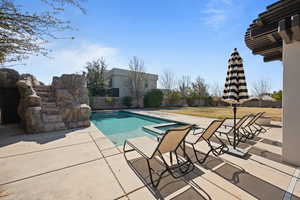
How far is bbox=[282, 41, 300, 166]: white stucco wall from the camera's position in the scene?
250 cm

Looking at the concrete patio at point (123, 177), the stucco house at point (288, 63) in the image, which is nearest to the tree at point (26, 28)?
the concrete patio at point (123, 177)

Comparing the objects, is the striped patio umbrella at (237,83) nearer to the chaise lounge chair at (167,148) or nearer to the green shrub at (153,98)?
the chaise lounge chair at (167,148)

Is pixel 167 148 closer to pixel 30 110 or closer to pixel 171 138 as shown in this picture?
pixel 171 138

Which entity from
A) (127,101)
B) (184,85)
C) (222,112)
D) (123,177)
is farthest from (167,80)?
(123,177)

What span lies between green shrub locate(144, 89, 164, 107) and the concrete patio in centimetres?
1432

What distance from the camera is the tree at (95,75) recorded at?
16438mm

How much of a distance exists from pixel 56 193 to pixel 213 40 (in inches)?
380

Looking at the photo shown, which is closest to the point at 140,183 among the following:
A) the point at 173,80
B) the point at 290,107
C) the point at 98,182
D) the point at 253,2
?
the point at 98,182

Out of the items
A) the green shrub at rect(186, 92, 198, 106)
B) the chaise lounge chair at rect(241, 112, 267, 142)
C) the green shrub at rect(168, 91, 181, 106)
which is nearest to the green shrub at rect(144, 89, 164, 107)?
the green shrub at rect(168, 91, 181, 106)

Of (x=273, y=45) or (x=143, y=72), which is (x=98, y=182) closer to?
(x=273, y=45)

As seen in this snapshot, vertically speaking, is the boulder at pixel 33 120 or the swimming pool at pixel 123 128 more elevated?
the boulder at pixel 33 120

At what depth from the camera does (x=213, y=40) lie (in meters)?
7.91

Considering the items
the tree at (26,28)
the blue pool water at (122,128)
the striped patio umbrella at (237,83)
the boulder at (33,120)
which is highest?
the tree at (26,28)

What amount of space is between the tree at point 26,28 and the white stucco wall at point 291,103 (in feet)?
13.4
